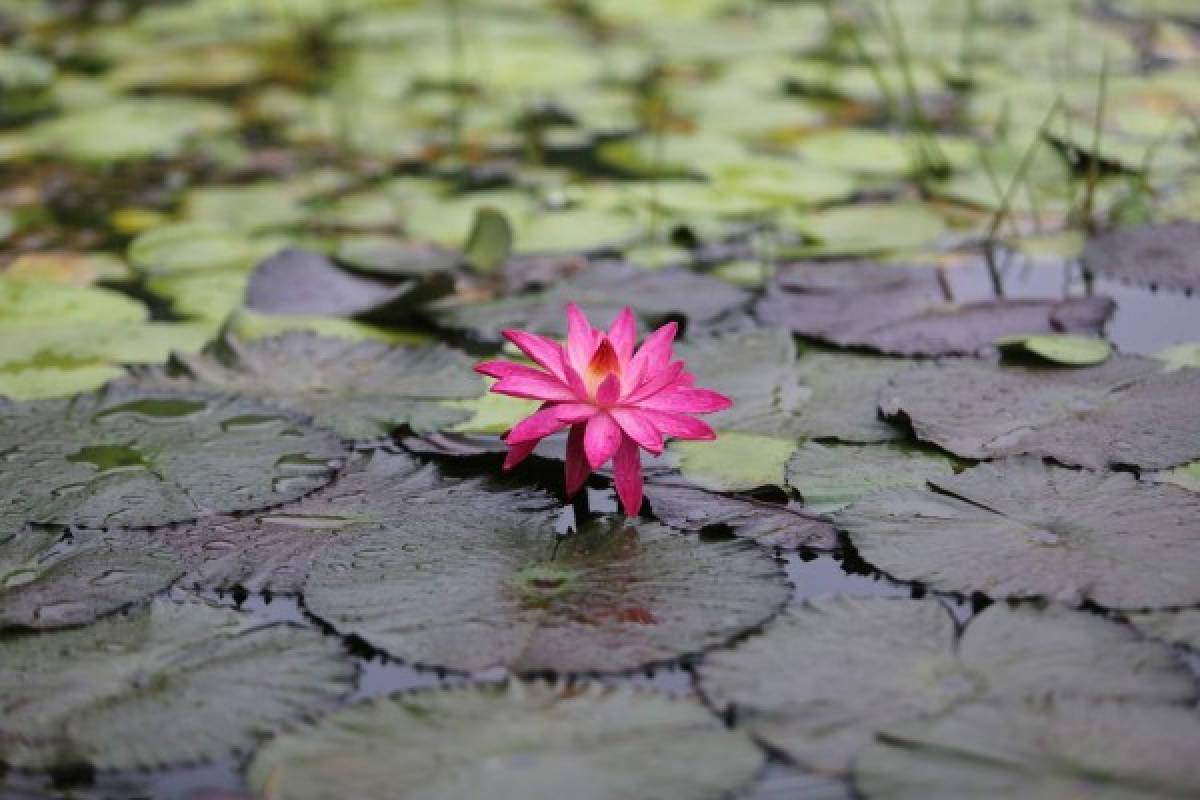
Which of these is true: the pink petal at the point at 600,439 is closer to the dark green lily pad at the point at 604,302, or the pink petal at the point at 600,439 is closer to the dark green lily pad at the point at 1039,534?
the dark green lily pad at the point at 1039,534

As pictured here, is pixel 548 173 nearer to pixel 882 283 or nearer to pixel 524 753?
pixel 882 283

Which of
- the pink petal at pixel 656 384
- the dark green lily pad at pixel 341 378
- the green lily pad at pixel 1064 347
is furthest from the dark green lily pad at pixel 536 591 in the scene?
the green lily pad at pixel 1064 347

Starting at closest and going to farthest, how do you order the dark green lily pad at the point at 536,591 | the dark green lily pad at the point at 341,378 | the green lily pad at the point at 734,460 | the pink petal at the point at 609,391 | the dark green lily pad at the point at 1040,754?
the dark green lily pad at the point at 1040,754, the dark green lily pad at the point at 536,591, the pink petal at the point at 609,391, the green lily pad at the point at 734,460, the dark green lily pad at the point at 341,378

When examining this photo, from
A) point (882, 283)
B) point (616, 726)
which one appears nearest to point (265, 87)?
point (882, 283)

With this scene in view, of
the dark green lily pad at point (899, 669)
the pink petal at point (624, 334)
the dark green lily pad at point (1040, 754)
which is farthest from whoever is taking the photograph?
the pink petal at point (624, 334)

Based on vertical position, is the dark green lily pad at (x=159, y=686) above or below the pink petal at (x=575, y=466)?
below

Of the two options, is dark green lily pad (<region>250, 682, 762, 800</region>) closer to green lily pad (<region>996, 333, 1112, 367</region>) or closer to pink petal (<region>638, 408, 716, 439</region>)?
pink petal (<region>638, 408, 716, 439</region>)

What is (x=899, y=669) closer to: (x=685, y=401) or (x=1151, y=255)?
(x=685, y=401)
